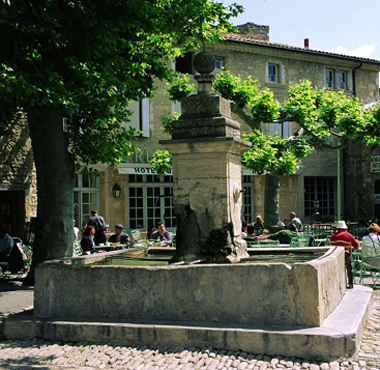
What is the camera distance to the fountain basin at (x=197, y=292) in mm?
5055

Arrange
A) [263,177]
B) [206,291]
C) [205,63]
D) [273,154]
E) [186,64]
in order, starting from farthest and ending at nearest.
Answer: [263,177]
[186,64]
[273,154]
[205,63]
[206,291]

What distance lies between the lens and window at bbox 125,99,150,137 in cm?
2002

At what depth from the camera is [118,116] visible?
10.6 metres

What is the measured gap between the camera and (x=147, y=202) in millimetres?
20922

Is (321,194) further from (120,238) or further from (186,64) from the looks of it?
(120,238)

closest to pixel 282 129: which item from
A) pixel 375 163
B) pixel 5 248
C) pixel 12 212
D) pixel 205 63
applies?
pixel 375 163

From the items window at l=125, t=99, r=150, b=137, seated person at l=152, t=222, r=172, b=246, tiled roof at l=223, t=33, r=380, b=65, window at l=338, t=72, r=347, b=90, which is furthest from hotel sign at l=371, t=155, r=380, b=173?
seated person at l=152, t=222, r=172, b=246

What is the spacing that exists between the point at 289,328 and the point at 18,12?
6.13m

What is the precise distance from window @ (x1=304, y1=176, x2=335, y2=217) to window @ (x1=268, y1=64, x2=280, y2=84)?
16.4 ft

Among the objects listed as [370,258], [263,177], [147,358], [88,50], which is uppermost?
[88,50]

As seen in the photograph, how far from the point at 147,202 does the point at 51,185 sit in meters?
11.6

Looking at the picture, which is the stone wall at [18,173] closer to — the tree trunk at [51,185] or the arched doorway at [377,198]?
the tree trunk at [51,185]

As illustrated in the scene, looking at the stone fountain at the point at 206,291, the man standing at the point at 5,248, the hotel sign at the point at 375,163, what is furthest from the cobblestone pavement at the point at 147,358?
the hotel sign at the point at 375,163

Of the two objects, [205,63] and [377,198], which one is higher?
[205,63]
